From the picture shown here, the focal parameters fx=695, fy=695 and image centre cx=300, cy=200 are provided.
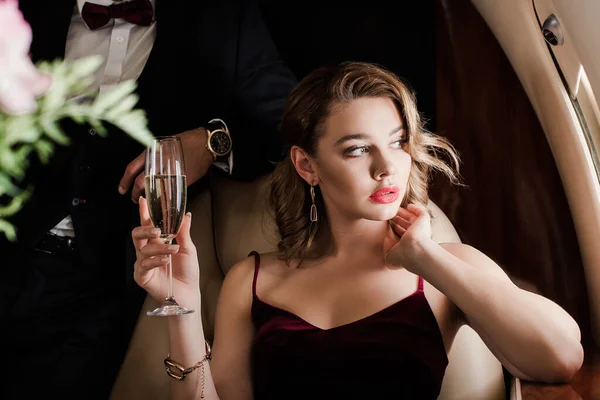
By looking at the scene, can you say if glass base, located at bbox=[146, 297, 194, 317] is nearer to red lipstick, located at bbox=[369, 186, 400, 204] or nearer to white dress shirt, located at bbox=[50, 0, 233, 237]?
red lipstick, located at bbox=[369, 186, 400, 204]

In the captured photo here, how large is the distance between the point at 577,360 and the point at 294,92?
0.98 meters

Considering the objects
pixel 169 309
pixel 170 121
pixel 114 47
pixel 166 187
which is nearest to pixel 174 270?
pixel 169 309

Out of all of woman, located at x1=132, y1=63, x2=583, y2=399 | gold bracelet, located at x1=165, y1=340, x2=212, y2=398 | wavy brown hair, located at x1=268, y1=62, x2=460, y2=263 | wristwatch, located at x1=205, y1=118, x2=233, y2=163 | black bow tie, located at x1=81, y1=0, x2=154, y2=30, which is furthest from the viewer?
black bow tie, located at x1=81, y1=0, x2=154, y2=30

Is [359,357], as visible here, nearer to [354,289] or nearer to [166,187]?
[354,289]

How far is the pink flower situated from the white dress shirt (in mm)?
1494

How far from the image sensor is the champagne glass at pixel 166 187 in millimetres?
1401

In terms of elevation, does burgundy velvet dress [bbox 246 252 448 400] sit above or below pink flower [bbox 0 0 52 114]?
below

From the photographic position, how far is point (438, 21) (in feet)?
7.93

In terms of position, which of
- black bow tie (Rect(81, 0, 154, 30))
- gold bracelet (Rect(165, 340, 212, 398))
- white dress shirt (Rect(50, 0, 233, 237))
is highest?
black bow tie (Rect(81, 0, 154, 30))

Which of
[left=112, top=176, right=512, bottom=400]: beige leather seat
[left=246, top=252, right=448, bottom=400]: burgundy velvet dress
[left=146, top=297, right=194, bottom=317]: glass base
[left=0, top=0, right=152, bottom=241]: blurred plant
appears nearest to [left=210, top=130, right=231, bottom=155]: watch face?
[left=112, top=176, right=512, bottom=400]: beige leather seat

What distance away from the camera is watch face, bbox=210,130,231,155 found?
2086 mm

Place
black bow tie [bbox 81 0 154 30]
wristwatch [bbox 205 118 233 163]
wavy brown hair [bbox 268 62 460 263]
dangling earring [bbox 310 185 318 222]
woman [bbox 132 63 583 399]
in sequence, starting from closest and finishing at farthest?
woman [bbox 132 63 583 399], wavy brown hair [bbox 268 62 460 263], dangling earring [bbox 310 185 318 222], wristwatch [bbox 205 118 233 163], black bow tie [bbox 81 0 154 30]

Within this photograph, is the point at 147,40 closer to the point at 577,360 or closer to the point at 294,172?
the point at 294,172

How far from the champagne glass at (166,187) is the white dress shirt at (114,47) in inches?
35.5
